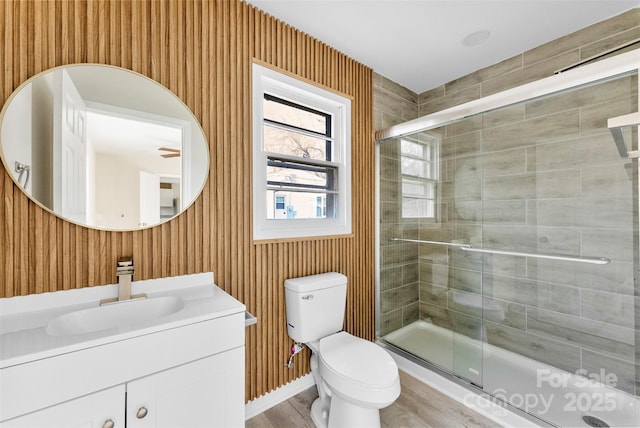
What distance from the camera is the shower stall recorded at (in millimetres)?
1417

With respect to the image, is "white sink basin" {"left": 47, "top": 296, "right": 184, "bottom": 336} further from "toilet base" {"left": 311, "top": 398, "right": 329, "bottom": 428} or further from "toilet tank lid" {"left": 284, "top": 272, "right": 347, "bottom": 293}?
"toilet base" {"left": 311, "top": 398, "right": 329, "bottom": 428}

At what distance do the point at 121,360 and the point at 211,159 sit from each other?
0.99 m

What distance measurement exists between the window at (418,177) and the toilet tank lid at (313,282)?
2.97ft

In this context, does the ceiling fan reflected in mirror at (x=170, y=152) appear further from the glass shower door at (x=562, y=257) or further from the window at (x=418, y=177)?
the glass shower door at (x=562, y=257)

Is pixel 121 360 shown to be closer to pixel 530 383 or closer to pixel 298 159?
pixel 298 159

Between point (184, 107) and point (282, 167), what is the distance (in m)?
0.70

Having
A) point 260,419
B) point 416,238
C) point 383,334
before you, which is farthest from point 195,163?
point 383,334

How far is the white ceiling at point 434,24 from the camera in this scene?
5.31ft

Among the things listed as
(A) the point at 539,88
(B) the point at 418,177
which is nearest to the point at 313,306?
(B) the point at 418,177

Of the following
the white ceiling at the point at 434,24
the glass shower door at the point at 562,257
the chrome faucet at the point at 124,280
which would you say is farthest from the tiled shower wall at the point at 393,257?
the chrome faucet at the point at 124,280

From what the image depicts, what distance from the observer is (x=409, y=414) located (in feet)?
5.28

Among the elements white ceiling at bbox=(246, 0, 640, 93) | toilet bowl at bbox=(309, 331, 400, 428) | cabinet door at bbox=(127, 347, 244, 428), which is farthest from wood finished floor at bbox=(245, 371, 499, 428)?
white ceiling at bbox=(246, 0, 640, 93)

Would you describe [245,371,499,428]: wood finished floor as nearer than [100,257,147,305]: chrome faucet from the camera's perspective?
No

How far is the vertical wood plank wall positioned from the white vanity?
0.15 metres
